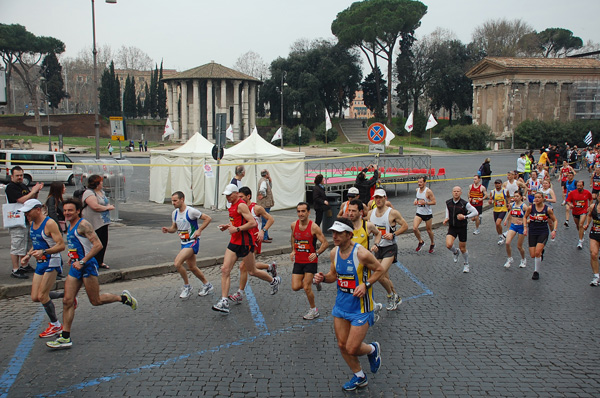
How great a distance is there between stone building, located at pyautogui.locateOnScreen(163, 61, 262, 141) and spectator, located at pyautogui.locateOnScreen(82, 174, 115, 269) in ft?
200

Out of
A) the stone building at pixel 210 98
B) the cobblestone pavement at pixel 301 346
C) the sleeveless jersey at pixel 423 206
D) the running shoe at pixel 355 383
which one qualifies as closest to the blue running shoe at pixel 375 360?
the cobblestone pavement at pixel 301 346

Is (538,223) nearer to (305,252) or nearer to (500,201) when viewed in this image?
(500,201)

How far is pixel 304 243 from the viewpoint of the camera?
7.47m

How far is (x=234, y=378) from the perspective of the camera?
543 centimetres

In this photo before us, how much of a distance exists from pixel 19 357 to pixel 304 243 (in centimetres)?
378

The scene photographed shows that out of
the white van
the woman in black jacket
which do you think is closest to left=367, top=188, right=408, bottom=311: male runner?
the woman in black jacket

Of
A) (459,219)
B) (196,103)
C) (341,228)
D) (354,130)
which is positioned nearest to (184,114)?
(196,103)

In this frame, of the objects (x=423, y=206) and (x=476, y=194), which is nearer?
(x=423, y=206)

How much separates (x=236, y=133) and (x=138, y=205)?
52992 mm

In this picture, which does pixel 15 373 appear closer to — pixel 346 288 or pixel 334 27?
pixel 346 288

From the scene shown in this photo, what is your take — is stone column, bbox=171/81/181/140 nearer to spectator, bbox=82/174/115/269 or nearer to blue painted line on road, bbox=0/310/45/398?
spectator, bbox=82/174/115/269

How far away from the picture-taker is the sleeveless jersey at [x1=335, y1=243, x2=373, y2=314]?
5277 millimetres

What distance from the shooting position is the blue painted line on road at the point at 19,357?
5270mm

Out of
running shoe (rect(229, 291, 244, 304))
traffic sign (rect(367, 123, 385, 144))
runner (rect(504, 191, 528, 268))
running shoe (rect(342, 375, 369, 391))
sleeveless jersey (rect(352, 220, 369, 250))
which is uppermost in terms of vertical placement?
traffic sign (rect(367, 123, 385, 144))
